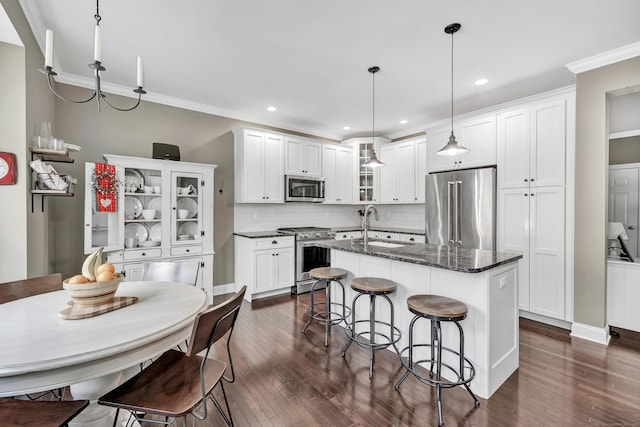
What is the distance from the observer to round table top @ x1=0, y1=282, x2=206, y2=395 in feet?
3.50

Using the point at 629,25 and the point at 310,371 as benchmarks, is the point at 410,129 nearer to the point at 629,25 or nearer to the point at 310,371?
the point at 629,25

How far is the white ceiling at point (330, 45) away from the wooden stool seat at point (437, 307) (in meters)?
2.20

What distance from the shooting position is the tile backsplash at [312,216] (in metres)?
4.71

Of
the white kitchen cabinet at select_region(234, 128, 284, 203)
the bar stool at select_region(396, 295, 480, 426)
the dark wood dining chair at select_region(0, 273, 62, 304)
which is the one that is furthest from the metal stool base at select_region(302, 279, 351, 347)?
the dark wood dining chair at select_region(0, 273, 62, 304)

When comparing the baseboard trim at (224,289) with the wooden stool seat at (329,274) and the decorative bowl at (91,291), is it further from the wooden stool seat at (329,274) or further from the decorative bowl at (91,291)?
the decorative bowl at (91,291)

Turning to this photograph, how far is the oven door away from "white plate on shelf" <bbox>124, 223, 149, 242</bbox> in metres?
2.07

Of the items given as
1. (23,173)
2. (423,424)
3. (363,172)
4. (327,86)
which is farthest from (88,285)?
(363,172)

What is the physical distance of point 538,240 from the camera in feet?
10.9

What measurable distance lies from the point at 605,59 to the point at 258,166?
4156 millimetres

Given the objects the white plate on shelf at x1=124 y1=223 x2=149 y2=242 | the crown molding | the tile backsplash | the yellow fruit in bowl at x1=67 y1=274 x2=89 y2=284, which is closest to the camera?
the yellow fruit in bowl at x1=67 y1=274 x2=89 y2=284

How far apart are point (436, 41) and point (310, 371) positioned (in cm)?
308

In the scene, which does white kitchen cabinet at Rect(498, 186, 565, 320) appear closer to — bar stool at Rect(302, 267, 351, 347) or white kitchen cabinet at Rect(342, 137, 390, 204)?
bar stool at Rect(302, 267, 351, 347)

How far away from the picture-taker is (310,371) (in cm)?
234

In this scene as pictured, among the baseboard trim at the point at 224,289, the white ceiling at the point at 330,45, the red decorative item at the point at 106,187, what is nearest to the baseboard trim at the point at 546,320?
the white ceiling at the point at 330,45
